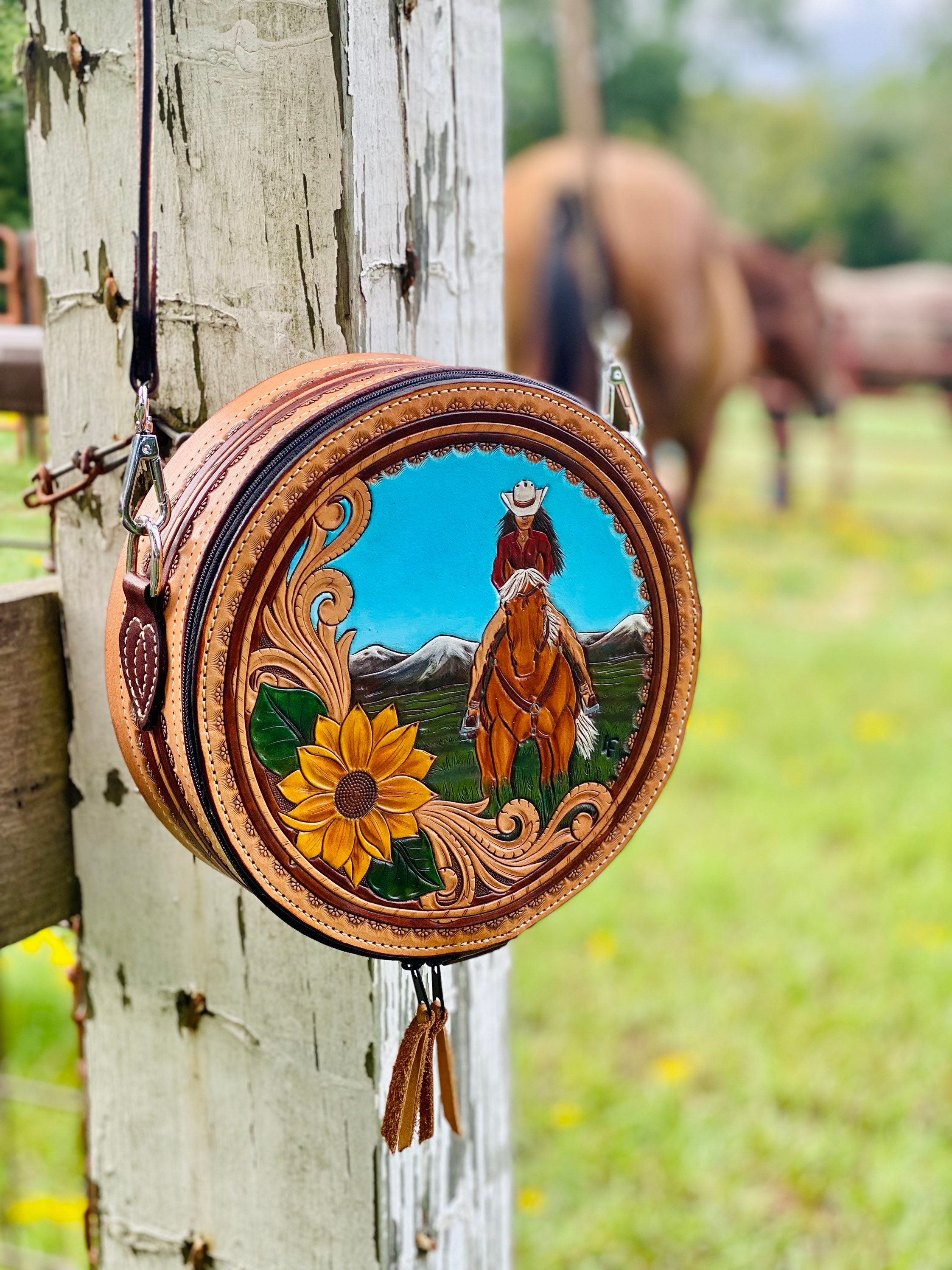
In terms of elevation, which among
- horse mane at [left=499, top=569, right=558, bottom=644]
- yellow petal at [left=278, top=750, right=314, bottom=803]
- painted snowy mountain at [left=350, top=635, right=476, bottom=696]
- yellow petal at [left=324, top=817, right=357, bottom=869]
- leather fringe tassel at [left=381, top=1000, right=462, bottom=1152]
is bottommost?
leather fringe tassel at [left=381, top=1000, right=462, bottom=1152]

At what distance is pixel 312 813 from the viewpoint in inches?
23.9

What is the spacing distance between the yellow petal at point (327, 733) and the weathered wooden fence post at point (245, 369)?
0.72 ft

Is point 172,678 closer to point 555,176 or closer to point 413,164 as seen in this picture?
point 413,164

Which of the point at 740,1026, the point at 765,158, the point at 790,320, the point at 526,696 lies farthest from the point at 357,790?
the point at 765,158

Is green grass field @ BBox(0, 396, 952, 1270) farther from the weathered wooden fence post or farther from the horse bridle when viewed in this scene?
the weathered wooden fence post

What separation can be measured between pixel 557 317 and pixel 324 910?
333 cm

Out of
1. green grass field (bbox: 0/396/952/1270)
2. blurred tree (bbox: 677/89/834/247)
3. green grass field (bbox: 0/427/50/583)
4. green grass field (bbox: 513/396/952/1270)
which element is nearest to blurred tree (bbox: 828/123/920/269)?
blurred tree (bbox: 677/89/834/247)

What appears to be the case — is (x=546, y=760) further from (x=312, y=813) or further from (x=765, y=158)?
(x=765, y=158)

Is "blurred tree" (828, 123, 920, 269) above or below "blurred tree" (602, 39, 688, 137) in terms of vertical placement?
below

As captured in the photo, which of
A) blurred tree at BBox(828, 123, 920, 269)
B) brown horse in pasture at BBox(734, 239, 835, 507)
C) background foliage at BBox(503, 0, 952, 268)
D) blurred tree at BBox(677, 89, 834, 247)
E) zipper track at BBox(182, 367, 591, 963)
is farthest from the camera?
blurred tree at BBox(677, 89, 834, 247)

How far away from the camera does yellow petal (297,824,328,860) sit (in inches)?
23.7

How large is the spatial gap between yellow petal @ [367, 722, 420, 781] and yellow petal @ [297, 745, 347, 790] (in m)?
0.02

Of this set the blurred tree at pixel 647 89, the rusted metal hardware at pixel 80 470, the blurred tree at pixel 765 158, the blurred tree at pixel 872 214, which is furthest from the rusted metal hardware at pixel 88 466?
the blurred tree at pixel 872 214

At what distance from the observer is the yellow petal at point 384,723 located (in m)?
0.62
